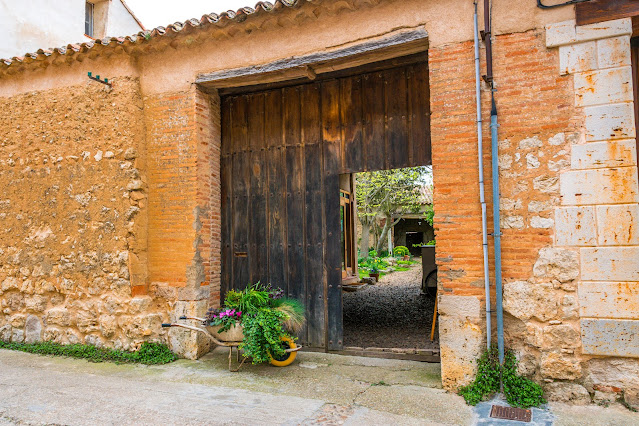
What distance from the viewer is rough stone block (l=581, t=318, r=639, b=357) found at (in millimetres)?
3451

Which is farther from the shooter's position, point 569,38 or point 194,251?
point 194,251

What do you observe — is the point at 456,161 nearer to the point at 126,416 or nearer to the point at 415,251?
the point at 126,416

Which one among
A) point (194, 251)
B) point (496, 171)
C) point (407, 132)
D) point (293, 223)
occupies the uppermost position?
point (407, 132)

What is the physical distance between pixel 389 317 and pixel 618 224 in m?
4.38

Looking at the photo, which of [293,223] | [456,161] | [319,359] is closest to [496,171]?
[456,161]

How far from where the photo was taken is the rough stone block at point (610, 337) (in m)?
3.45

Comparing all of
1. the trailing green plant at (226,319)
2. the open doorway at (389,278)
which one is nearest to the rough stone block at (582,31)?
the open doorway at (389,278)

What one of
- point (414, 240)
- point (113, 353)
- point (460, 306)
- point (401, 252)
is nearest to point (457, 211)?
point (460, 306)

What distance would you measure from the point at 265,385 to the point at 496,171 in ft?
10.2

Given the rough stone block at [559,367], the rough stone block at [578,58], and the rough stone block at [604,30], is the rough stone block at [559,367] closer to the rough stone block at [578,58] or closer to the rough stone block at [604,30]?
the rough stone block at [578,58]

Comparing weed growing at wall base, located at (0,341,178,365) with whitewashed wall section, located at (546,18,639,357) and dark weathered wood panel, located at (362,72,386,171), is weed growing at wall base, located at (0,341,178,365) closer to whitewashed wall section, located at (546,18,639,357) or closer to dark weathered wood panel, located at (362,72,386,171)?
dark weathered wood panel, located at (362,72,386,171)

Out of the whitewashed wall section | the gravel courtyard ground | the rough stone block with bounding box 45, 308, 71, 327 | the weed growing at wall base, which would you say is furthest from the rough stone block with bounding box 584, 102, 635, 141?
the rough stone block with bounding box 45, 308, 71, 327

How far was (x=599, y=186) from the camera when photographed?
362cm

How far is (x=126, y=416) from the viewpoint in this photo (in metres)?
3.50
